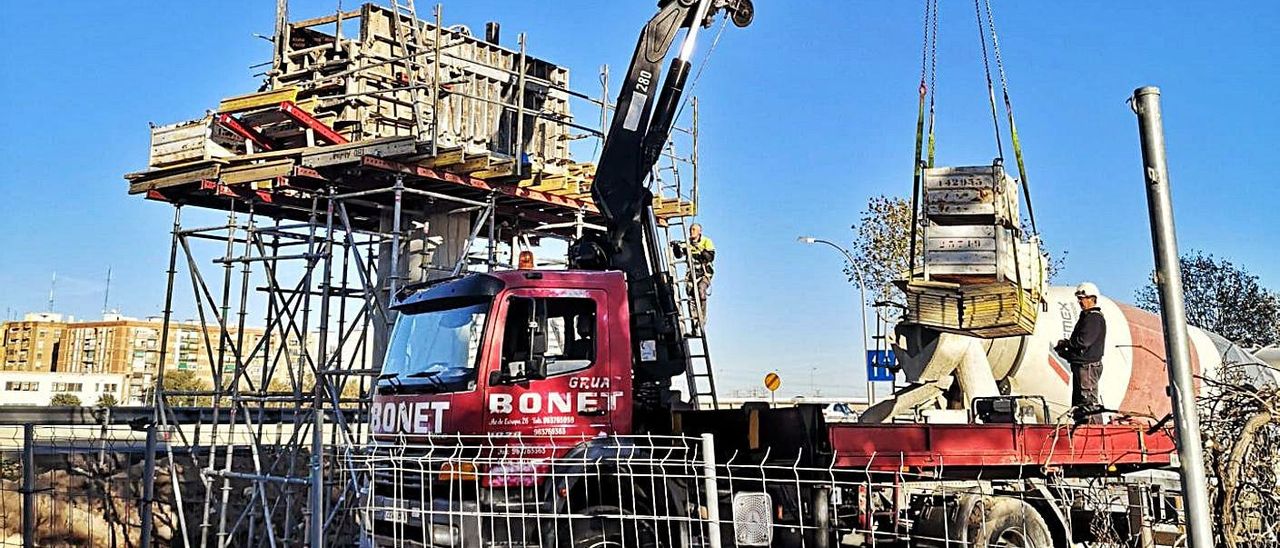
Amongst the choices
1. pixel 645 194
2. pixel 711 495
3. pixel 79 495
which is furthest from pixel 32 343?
pixel 711 495

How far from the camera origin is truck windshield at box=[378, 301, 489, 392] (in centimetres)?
858

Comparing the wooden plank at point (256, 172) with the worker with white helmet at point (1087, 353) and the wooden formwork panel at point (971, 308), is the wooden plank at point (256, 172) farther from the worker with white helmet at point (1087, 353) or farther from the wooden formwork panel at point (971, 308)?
the worker with white helmet at point (1087, 353)

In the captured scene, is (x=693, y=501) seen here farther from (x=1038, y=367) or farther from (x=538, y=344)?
(x=1038, y=367)

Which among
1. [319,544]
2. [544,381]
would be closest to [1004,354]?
[544,381]

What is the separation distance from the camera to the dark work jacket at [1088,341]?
1020 centimetres

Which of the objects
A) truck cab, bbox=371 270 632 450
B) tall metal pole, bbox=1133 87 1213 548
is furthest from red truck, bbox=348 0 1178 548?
tall metal pole, bbox=1133 87 1213 548

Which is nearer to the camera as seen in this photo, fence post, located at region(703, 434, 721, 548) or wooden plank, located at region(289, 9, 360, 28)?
fence post, located at region(703, 434, 721, 548)

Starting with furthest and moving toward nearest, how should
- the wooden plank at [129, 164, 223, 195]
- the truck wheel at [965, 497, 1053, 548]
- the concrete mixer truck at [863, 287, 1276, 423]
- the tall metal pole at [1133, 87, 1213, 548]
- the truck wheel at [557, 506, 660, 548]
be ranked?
1. the wooden plank at [129, 164, 223, 195]
2. the concrete mixer truck at [863, 287, 1276, 423]
3. the truck wheel at [965, 497, 1053, 548]
4. the truck wheel at [557, 506, 660, 548]
5. the tall metal pole at [1133, 87, 1213, 548]

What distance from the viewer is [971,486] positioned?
8.36 meters

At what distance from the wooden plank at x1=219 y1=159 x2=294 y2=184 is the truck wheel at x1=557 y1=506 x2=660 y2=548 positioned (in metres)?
7.32

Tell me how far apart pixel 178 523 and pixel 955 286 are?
10.5 meters

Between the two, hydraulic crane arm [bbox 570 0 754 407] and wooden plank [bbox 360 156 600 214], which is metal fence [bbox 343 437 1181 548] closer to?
hydraulic crane arm [bbox 570 0 754 407]

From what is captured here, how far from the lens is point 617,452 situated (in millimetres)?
7543

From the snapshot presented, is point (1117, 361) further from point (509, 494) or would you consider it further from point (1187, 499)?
point (1187, 499)
